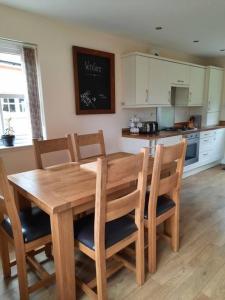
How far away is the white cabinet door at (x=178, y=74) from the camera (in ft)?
12.4

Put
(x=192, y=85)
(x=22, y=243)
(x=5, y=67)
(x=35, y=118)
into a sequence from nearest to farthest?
(x=22, y=243)
(x=5, y=67)
(x=35, y=118)
(x=192, y=85)

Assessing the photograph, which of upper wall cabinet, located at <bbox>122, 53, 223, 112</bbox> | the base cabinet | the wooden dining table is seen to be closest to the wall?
upper wall cabinet, located at <bbox>122, 53, 223, 112</bbox>

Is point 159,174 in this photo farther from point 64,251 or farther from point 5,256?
point 5,256

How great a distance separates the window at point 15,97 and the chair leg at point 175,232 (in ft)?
6.45

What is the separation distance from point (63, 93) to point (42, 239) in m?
1.97

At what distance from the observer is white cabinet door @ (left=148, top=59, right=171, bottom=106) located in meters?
3.49

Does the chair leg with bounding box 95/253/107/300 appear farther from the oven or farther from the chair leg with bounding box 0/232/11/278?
the oven

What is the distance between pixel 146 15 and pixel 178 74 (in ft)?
5.23

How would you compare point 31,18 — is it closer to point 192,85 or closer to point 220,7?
point 220,7

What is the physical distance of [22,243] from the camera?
1.36m

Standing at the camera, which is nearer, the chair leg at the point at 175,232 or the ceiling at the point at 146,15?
the chair leg at the point at 175,232

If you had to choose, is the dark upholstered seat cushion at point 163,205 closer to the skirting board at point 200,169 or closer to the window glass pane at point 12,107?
the window glass pane at point 12,107

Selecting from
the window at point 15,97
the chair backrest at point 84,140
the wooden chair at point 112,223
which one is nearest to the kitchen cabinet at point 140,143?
the chair backrest at point 84,140

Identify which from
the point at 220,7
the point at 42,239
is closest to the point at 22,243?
the point at 42,239
